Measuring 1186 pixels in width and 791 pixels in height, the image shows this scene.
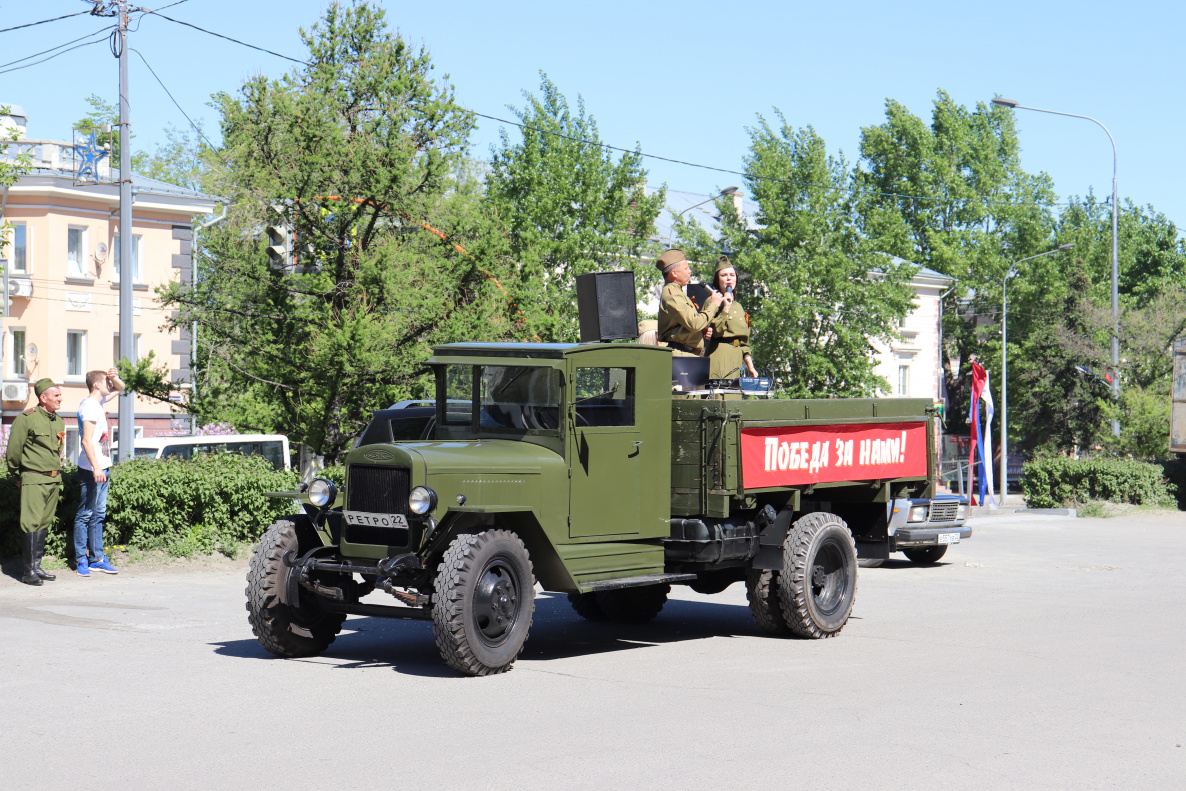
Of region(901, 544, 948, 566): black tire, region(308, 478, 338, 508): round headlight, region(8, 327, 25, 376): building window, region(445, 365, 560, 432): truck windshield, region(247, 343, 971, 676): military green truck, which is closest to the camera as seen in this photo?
region(247, 343, 971, 676): military green truck

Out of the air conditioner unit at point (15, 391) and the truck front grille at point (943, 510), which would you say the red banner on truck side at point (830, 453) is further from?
the air conditioner unit at point (15, 391)

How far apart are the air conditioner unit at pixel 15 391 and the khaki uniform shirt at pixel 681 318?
101ft

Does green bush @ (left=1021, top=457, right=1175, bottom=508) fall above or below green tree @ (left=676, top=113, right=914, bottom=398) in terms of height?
below

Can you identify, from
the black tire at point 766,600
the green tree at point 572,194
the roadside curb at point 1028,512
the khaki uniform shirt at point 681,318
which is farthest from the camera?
the green tree at point 572,194

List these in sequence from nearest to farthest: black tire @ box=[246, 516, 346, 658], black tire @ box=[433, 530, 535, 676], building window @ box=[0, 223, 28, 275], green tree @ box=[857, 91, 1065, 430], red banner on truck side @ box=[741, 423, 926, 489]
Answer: black tire @ box=[433, 530, 535, 676] → black tire @ box=[246, 516, 346, 658] → red banner on truck side @ box=[741, 423, 926, 489] → building window @ box=[0, 223, 28, 275] → green tree @ box=[857, 91, 1065, 430]

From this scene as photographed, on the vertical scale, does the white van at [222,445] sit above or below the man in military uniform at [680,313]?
below

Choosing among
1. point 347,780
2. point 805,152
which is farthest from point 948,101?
point 347,780

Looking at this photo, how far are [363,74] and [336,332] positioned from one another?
3.81m

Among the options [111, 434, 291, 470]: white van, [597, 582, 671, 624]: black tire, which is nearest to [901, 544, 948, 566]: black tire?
[597, 582, 671, 624]: black tire

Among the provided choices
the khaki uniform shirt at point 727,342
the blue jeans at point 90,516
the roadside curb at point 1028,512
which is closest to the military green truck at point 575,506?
the khaki uniform shirt at point 727,342

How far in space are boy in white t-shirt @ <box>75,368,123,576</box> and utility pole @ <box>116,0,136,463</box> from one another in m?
5.72

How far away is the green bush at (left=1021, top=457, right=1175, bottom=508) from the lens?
29.8 meters

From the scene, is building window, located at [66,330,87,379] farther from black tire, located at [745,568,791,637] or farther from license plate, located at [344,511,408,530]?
license plate, located at [344,511,408,530]

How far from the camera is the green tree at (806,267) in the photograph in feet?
144
